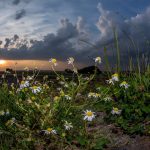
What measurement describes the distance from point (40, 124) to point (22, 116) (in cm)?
56

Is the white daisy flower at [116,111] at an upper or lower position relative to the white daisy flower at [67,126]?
upper

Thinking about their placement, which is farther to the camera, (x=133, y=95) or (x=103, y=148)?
(x=133, y=95)

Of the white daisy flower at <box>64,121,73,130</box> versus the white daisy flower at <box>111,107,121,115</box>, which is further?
the white daisy flower at <box>111,107,121,115</box>

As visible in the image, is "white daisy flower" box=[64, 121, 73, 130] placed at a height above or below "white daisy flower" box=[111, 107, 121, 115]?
below

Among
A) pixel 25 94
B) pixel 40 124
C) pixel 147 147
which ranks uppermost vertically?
pixel 25 94

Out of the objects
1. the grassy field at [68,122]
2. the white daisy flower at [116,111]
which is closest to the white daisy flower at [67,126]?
the grassy field at [68,122]

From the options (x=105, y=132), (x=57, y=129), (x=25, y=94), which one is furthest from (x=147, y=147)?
(x=25, y=94)

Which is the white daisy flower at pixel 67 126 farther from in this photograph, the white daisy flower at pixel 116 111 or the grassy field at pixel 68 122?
the white daisy flower at pixel 116 111

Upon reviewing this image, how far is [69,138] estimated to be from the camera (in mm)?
5840

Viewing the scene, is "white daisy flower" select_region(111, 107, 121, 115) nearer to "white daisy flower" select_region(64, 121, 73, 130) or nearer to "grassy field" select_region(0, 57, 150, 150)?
"grassy field" select_region(0, 57, 150, 150)

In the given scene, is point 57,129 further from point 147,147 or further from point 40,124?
point 147,147

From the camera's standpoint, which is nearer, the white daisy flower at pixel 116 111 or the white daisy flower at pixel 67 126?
the white daisy flower at pixel 67 126

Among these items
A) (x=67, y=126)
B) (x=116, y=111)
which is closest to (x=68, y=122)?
(x=67, y=126)

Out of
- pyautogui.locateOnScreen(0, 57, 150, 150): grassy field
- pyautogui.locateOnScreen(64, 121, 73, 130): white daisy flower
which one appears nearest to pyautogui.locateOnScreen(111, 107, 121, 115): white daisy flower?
pyautogui.locateOnScreen(0, 57, 150, 150): grassy field
